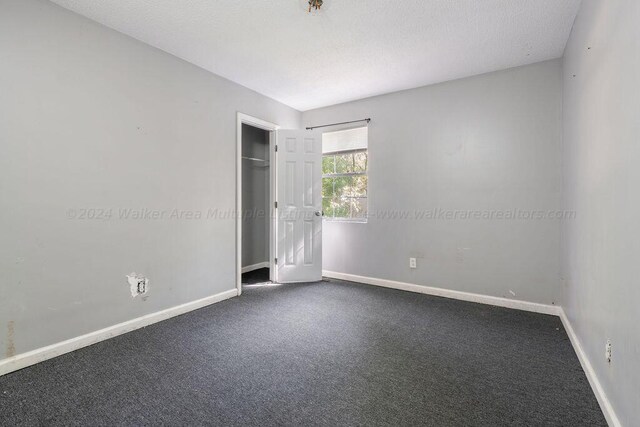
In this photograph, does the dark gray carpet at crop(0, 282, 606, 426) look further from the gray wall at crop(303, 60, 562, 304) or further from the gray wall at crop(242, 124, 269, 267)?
the gray wall at crop(242, 124, 269, 267)

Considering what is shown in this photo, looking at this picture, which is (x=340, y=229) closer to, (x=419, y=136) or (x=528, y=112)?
(x=419, y=136)

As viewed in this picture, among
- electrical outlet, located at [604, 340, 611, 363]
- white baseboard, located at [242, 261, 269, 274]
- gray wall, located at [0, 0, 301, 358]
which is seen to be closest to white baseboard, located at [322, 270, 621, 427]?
electrical outlet, located at [604, 340, 611, 363]

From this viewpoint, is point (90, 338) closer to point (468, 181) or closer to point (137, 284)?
point (137, 284)

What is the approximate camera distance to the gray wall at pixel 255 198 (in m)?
4.89

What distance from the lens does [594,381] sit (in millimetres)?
1718

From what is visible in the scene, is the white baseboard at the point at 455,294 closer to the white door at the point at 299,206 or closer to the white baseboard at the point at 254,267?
the white door at the point at 299,206

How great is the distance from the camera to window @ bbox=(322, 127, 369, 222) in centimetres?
417

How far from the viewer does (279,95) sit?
12.9 feet

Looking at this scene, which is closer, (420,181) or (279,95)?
(420,181)

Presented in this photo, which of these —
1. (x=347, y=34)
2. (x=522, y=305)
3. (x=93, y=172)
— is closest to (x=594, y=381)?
(x=522, y=305)

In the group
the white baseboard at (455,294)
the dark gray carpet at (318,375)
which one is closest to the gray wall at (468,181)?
the white baseboard at (455,294)

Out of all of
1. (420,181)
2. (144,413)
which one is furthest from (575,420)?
(420,181)

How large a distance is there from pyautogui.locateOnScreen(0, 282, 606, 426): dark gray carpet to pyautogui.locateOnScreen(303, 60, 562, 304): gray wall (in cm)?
67

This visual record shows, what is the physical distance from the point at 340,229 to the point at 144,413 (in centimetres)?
310
